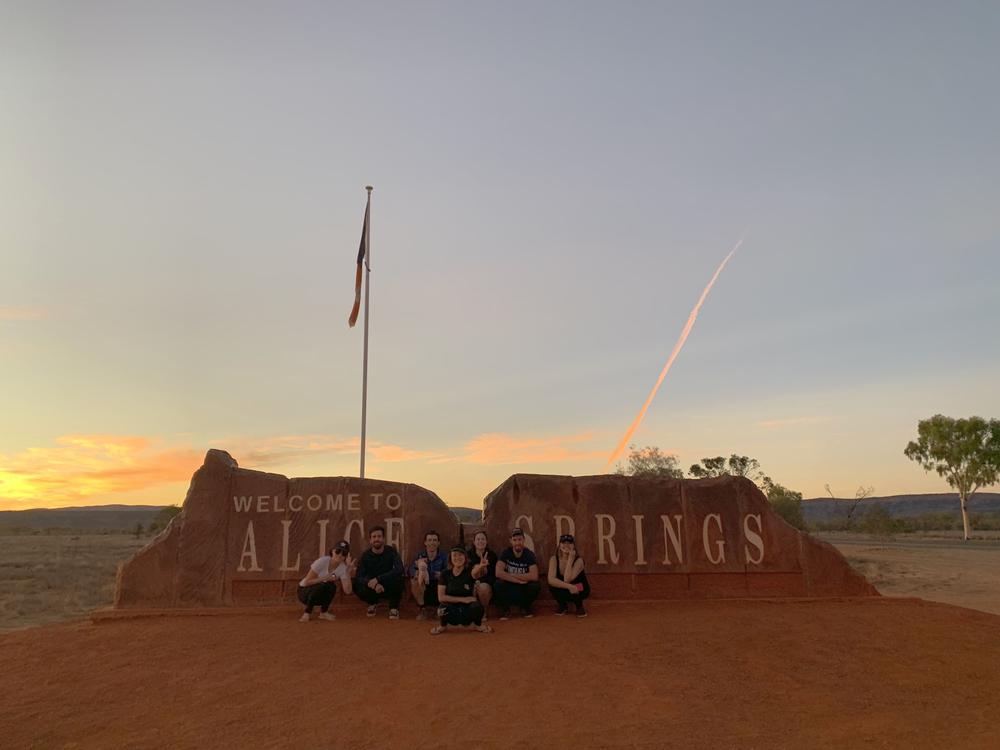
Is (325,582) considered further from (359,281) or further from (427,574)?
(359,281)

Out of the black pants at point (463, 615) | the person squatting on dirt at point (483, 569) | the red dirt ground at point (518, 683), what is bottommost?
the red dirt ground at point (518, 683)

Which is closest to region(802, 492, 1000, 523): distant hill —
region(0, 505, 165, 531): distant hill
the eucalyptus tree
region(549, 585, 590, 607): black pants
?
the eucalyptus tree

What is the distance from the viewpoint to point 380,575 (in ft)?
33.2

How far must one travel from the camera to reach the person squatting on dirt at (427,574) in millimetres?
10039

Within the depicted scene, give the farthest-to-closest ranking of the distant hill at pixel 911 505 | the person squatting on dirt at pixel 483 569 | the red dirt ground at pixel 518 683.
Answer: the distant hill at pixel 911 505 → the person squatting on dirt at pixel 483 569 → the red dirt ground at pixel 518 683

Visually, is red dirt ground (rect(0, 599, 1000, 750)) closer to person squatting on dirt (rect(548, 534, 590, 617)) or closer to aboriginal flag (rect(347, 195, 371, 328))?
person squatting on dirt (rect(548, 534, 590, 617))

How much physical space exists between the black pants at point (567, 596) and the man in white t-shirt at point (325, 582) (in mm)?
2827

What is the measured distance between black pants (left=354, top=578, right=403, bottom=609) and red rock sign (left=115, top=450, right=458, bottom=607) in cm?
111

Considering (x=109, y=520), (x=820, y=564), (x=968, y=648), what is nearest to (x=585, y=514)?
(x=820, y=564)

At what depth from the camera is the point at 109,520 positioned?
95.4 metres

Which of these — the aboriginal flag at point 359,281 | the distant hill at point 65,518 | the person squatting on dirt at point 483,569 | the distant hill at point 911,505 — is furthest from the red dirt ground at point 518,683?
the distant hill at point 911,505

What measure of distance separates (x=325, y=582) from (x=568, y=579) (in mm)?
3259

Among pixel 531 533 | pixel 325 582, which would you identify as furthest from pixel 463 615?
pixel 531 533

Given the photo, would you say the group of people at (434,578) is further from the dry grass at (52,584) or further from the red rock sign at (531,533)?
the dry grass at (52,584)
